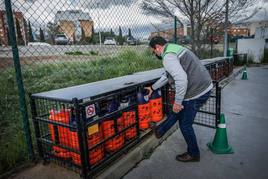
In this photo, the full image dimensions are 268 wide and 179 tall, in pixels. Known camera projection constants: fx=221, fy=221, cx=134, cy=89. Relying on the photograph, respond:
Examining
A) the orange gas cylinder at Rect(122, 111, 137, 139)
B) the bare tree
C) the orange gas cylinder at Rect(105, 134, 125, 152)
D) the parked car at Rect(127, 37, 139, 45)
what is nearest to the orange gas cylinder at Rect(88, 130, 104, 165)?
the orange gas cylinder at Rect(105, 134, 125, 152)

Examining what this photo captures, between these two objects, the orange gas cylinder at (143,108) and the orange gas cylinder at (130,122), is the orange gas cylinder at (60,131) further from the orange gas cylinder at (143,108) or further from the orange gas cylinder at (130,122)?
the orange gas cylinder at (143,108)

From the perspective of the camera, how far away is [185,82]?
7.85 ft

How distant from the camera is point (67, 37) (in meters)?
3.97

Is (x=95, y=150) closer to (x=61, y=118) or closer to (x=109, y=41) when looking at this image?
(x=61, y=118)

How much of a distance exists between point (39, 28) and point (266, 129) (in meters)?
3.99

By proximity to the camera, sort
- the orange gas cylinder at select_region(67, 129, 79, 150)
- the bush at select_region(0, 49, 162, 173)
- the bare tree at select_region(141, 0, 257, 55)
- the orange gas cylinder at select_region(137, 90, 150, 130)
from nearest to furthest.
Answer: the orange gas cylinder at select_region(67, 129, 79, 150)
the bush at select_region(0, 49, 162, 173)
the orange gas cylinder at select_region(137, 90, 150, 130)
the bare tree at select_region(141, 0, 257, 55)

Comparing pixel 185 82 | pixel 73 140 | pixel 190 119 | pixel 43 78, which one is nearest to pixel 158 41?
pixel 185 82

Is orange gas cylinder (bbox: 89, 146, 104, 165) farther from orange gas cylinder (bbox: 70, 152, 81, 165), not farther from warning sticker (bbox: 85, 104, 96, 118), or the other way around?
warning sticker (bbox: 85, 104, 96, 118)

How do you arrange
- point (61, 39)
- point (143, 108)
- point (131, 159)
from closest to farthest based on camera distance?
point (131, 159) < point (143, 108) < point (61, 39)

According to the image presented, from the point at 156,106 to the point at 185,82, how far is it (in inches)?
48.9

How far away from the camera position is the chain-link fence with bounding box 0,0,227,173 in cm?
269

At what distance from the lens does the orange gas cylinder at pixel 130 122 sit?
2.91 meters

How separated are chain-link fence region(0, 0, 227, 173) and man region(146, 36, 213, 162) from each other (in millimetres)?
1627

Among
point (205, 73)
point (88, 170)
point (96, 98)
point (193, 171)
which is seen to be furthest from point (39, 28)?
point (193, 171)
